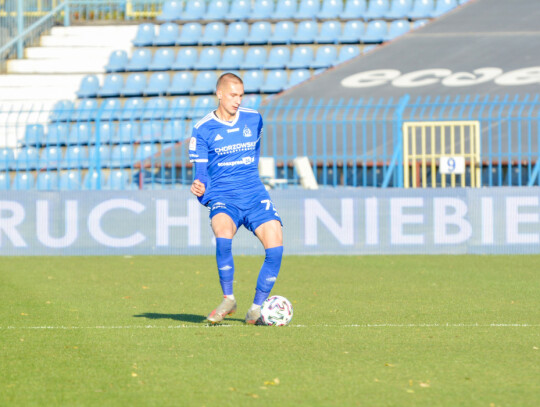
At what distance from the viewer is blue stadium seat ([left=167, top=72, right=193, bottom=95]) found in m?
21.2

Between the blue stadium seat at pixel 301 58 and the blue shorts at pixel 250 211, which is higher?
the blue stadium seat at pixel 301 58

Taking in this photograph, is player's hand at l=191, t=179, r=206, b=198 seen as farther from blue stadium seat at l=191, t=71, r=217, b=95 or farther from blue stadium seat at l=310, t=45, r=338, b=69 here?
blue stadium seat at l=310, t=45, r=338, b=69

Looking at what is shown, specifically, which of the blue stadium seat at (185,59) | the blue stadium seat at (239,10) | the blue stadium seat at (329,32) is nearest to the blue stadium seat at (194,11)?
the blue stadium seat at (239,10)

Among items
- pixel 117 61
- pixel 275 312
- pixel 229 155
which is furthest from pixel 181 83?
A: pixel 275 312

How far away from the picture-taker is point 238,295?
960cm

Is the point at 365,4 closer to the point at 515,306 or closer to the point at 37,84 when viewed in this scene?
the point at 37,84

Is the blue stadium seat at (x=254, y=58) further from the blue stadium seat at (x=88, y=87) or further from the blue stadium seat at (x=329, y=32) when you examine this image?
the blue stadium seat at (x=88, y=87)

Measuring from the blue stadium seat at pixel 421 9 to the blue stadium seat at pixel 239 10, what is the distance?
389 cm

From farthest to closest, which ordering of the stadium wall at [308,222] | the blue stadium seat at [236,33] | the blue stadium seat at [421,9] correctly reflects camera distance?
the blue stadium seat at [421,9] < the blue stadium seat at [236,33] < the stadium wall at [308,222]

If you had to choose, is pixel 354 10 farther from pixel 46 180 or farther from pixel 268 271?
pixel 268 271

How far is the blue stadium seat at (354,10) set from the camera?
2341 cm

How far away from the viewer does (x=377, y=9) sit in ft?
77.8

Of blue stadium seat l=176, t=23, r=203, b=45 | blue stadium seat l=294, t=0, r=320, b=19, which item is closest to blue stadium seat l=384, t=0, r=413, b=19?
blue stadium seat l=294, t=0, r=320, b=19

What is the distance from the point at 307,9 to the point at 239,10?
1.65 metres
